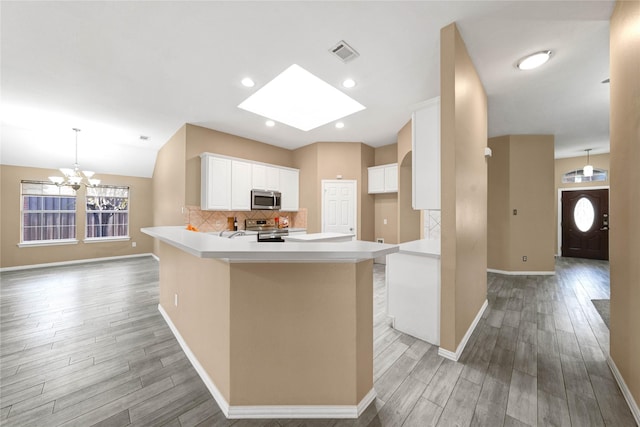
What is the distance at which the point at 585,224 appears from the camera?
21.6 ft

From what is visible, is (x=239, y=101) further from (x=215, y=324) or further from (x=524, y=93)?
(x=524, y=93)

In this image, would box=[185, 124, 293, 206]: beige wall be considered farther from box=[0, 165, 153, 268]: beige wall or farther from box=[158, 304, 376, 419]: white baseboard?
box=[158, 304, 376, 419]: white baseboard

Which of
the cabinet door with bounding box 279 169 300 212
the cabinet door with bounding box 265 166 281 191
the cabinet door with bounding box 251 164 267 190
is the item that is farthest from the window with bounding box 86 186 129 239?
the cabinet door with bounding box 279 169 300 212

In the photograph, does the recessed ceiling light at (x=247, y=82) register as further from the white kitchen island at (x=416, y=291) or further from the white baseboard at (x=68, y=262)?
the white baseboard at (x=68, y=262)

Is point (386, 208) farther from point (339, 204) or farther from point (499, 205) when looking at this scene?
point (499, 205)

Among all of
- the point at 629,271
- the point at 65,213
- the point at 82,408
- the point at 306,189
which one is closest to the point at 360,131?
the point at 306,189

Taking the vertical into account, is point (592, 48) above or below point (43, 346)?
above

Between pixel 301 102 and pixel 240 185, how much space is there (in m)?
2.01

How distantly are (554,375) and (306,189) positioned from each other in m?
4.92

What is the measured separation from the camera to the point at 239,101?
11.7ft

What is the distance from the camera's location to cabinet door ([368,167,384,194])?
18.3ft

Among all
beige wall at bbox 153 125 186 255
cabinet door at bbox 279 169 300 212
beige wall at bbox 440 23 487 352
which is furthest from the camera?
cabinet door at bbox 279 169 300 212

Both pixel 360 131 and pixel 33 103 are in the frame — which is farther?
pixel 360 131

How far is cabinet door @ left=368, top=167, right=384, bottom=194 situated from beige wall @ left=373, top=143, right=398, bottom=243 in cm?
31
